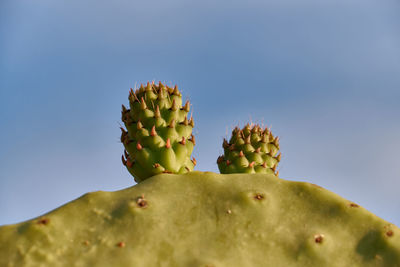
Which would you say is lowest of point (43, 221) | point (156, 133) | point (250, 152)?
point (43, 221)

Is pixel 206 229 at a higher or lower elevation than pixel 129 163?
lower

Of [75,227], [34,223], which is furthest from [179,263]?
[34,223]

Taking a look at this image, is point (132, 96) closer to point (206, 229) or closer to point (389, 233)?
point (206, 229)

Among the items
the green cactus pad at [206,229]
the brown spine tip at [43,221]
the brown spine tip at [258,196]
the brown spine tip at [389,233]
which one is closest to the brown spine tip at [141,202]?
the green cactus pad at [206,229]

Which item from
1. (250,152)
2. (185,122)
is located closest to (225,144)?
(250,152)

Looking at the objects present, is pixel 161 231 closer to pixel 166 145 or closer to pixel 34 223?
pixel 34 223

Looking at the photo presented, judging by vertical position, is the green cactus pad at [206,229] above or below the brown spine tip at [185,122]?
below

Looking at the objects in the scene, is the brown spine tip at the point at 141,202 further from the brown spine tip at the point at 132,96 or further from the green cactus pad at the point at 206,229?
the brown spine tip at the point at 132,96

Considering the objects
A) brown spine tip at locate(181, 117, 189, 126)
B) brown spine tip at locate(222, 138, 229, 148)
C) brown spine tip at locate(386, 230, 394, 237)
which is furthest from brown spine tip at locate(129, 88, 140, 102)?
brown spine tip at locate(386, 230, 394, 237)
